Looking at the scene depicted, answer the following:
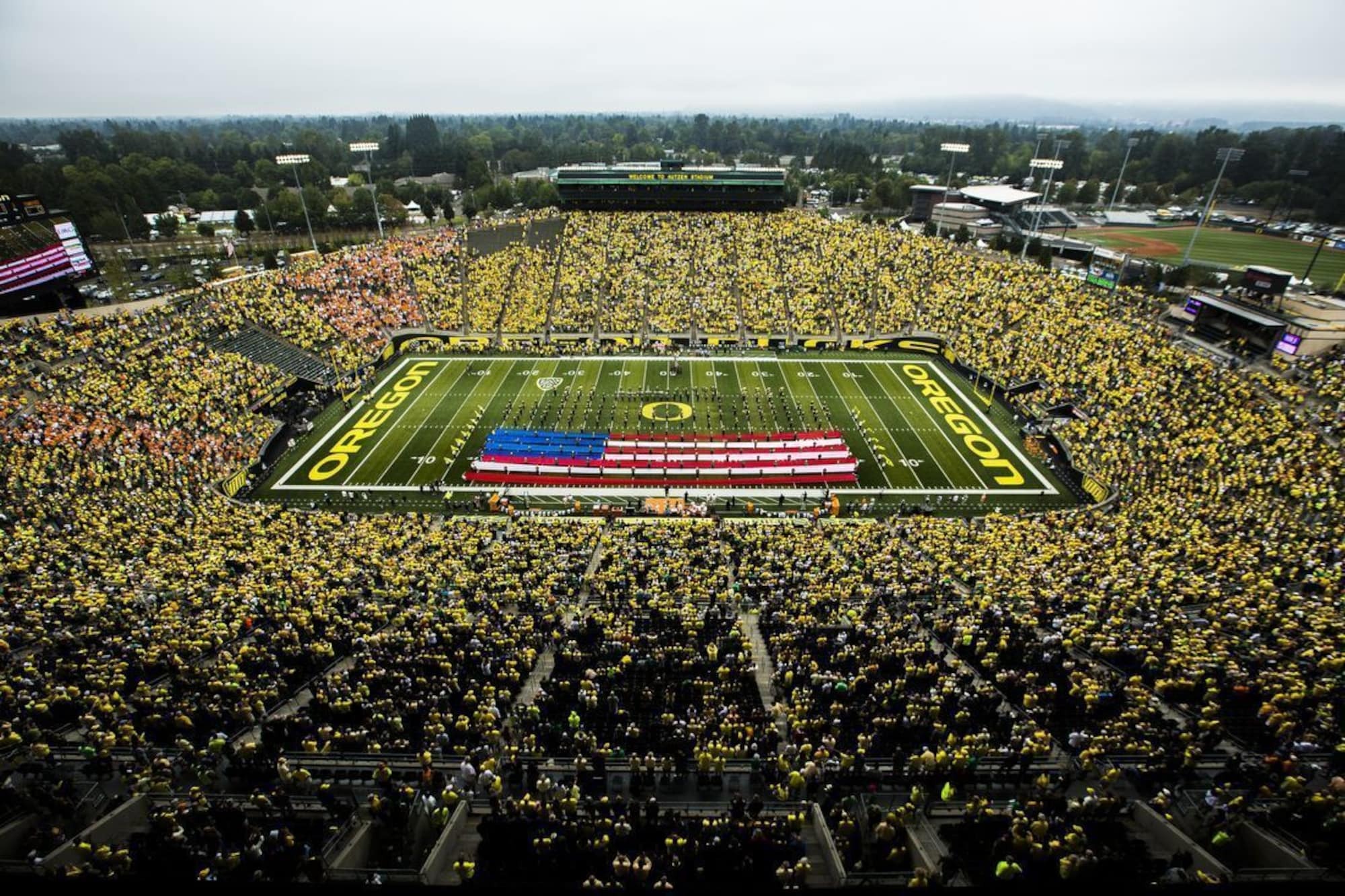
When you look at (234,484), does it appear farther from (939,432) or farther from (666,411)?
(939,432)

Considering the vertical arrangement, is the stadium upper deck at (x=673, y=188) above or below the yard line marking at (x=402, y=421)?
above

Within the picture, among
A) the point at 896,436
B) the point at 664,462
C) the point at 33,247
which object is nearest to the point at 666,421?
the point at 664,462

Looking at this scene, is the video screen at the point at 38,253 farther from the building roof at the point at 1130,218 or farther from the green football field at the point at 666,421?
the building roof at the point at 1130,218

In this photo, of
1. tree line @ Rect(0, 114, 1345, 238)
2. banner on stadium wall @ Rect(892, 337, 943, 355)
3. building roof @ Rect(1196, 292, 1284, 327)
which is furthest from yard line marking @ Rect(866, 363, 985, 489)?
tree line @ Rect(0, 114, 1345, 238)

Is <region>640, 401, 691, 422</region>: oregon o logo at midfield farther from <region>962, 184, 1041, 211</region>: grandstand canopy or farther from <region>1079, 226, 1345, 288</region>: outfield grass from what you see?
<region>962, 184, 1041, 211</region>: grandstand canopy

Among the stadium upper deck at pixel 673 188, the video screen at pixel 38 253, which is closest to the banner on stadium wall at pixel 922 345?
the stadium upper deck at pixel 673 188
